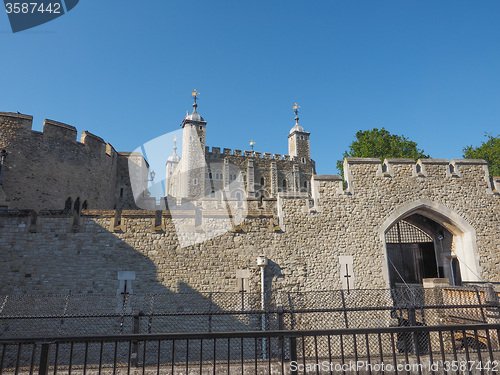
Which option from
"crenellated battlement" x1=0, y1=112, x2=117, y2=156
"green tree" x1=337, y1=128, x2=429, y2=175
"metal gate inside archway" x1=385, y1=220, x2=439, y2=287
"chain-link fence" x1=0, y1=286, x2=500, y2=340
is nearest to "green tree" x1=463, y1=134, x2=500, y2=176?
"green tree" x1=337, y1=128, x2=429, y2=175

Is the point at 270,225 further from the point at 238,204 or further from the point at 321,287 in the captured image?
the point at 321,287

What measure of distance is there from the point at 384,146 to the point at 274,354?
24103mm

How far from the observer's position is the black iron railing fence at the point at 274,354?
363 cm

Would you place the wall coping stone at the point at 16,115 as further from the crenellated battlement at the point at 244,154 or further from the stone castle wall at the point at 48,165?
the crenellated battlement at the point at 244,154

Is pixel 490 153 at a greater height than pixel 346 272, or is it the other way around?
pixel 490 153

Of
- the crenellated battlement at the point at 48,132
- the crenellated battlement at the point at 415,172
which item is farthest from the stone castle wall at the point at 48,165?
the crenellated battlement at the point at 415,172

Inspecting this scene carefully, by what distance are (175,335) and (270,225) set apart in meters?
7.90

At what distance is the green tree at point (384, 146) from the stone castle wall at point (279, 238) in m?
15.9

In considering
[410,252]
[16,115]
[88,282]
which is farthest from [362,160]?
[16,115]

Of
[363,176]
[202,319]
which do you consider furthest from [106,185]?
[363,176]

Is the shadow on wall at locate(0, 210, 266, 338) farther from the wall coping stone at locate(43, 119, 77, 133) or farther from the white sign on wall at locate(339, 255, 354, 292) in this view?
the wall coping stone at locate(43, 119, 77, 133)

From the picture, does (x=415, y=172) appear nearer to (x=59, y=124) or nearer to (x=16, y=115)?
(x=59, y=124)

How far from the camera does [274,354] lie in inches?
334

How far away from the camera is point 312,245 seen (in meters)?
11.3
